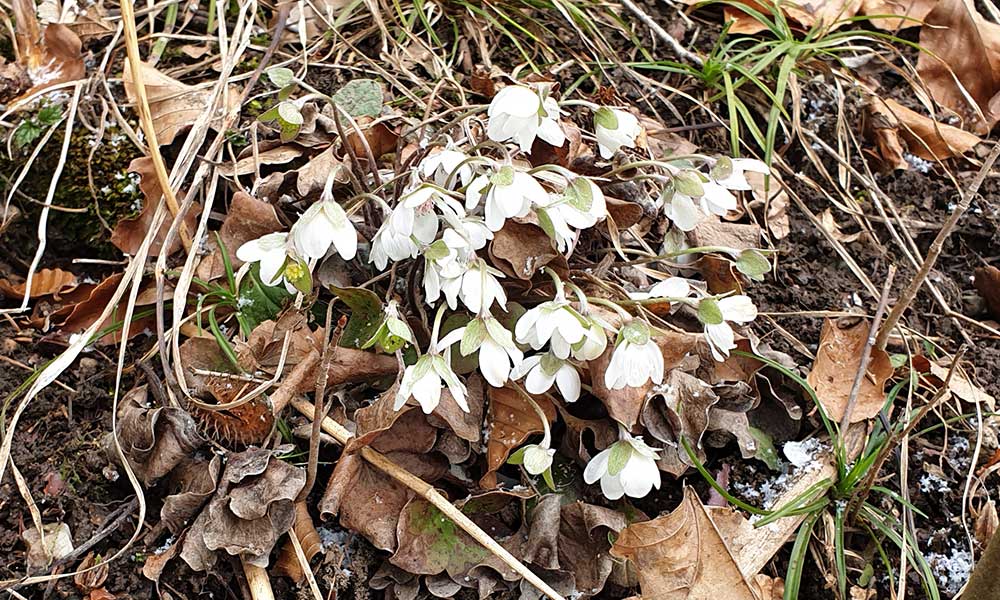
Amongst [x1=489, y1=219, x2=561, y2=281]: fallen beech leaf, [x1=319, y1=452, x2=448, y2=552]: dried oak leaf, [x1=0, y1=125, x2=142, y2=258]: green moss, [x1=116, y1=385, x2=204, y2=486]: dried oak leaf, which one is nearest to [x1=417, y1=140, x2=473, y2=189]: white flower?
[x1=489, y1=219, x2=561, y2=281]: fallen beech leaf

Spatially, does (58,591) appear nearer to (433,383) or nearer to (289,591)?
(289,591)

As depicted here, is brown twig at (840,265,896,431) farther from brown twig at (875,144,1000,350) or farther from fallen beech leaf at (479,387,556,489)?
fallen beech leaf at (479,387,556,489)

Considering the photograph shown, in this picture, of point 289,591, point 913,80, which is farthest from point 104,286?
point 913,80

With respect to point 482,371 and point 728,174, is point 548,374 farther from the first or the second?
point 728,174

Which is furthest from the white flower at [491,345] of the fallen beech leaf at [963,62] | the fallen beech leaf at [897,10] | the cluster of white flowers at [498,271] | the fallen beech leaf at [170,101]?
the fallen beech leaf at [897,10]

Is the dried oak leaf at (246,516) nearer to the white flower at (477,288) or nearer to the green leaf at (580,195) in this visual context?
the white flower at (477,288)

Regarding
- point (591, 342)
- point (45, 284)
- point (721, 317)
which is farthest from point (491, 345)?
point (45, 284)
